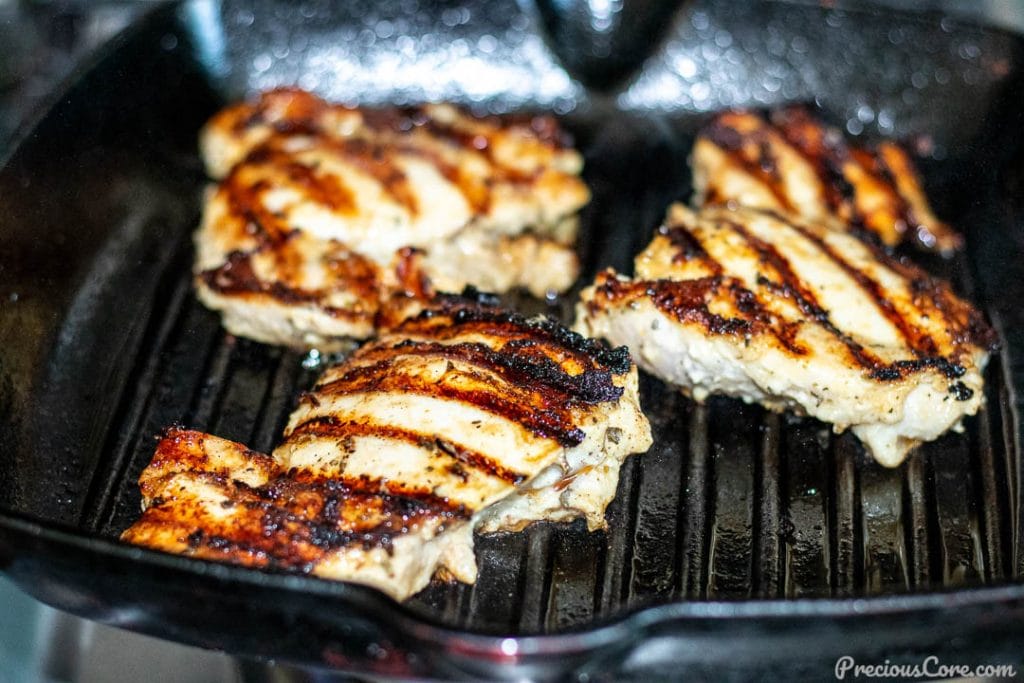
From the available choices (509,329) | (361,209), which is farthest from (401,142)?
(509,329)

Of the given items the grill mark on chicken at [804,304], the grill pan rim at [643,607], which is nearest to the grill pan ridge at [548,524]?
the grill pan rim at [643,607]

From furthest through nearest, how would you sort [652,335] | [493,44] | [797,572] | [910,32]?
[493,44]
[910,32]
[652,335]
[797,572]

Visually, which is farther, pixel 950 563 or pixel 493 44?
pixel 493 44

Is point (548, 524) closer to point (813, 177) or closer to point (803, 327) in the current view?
point (803, 327)

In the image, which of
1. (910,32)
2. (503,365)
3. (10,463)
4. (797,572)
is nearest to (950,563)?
(797,572)

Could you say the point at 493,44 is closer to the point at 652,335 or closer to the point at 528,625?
the point at 652,335

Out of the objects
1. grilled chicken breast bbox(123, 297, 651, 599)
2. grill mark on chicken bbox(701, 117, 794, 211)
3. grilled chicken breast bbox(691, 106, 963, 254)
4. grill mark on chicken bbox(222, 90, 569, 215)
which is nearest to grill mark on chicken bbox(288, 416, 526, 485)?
grilled chicken breast bbox(123, 297, 651, 599)
